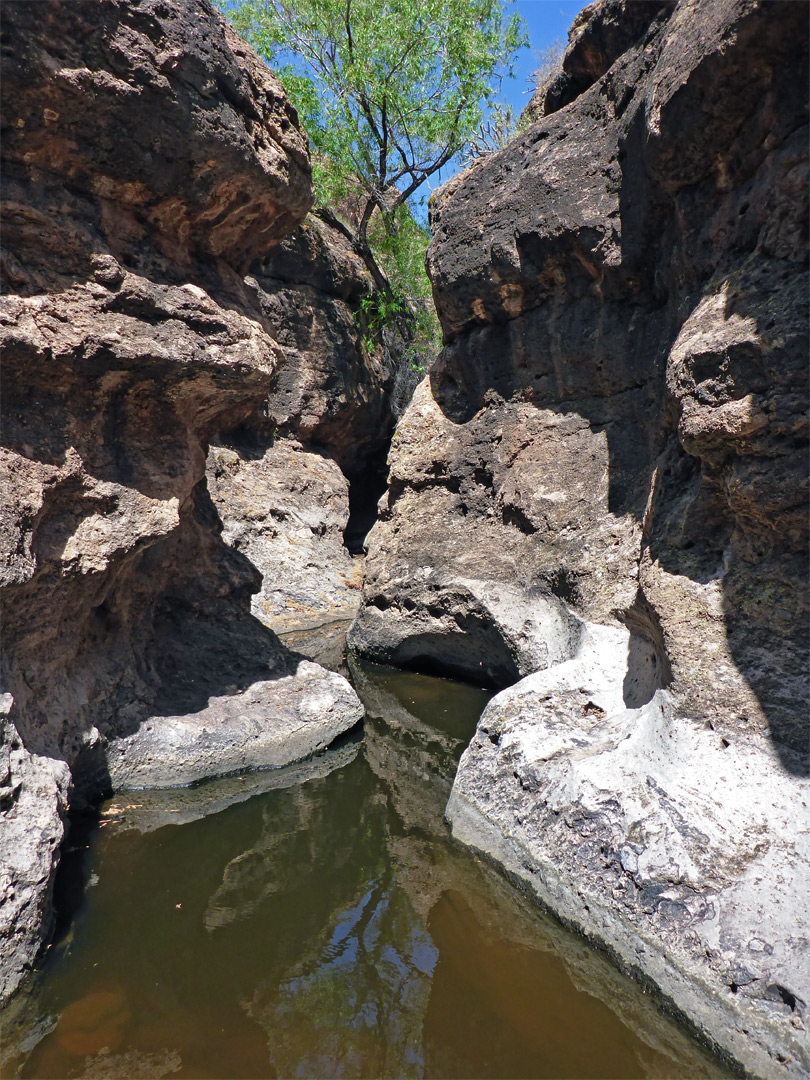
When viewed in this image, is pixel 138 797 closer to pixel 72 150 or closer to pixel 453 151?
pixel 72 150

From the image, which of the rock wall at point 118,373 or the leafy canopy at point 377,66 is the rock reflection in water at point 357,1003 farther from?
the leafy canopy at point 377,66

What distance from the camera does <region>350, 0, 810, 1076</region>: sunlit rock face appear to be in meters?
2.93

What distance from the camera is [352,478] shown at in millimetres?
13992

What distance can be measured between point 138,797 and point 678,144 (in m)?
5.24

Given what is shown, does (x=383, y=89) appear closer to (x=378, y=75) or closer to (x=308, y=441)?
(x=378, y=75)

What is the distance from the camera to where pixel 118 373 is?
13.3 feet

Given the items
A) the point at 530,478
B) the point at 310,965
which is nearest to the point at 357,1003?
the point at 310,965

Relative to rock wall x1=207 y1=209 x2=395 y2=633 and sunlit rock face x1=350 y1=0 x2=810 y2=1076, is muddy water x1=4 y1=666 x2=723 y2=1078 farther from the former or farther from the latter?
rock wall x1=207 y1=209 x2=395 y2=633

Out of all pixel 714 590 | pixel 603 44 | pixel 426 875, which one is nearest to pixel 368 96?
pixel 603 44

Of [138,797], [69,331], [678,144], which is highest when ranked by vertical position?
[678,144]

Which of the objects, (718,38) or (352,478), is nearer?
(718,38)

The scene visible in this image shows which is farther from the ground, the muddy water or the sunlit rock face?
the sunlit rock face

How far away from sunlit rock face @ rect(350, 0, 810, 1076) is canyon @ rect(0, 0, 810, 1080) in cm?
2

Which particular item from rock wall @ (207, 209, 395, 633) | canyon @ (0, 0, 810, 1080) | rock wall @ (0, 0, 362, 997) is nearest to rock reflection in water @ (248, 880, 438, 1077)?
canyon @ (0, 0, 810, 1080)
